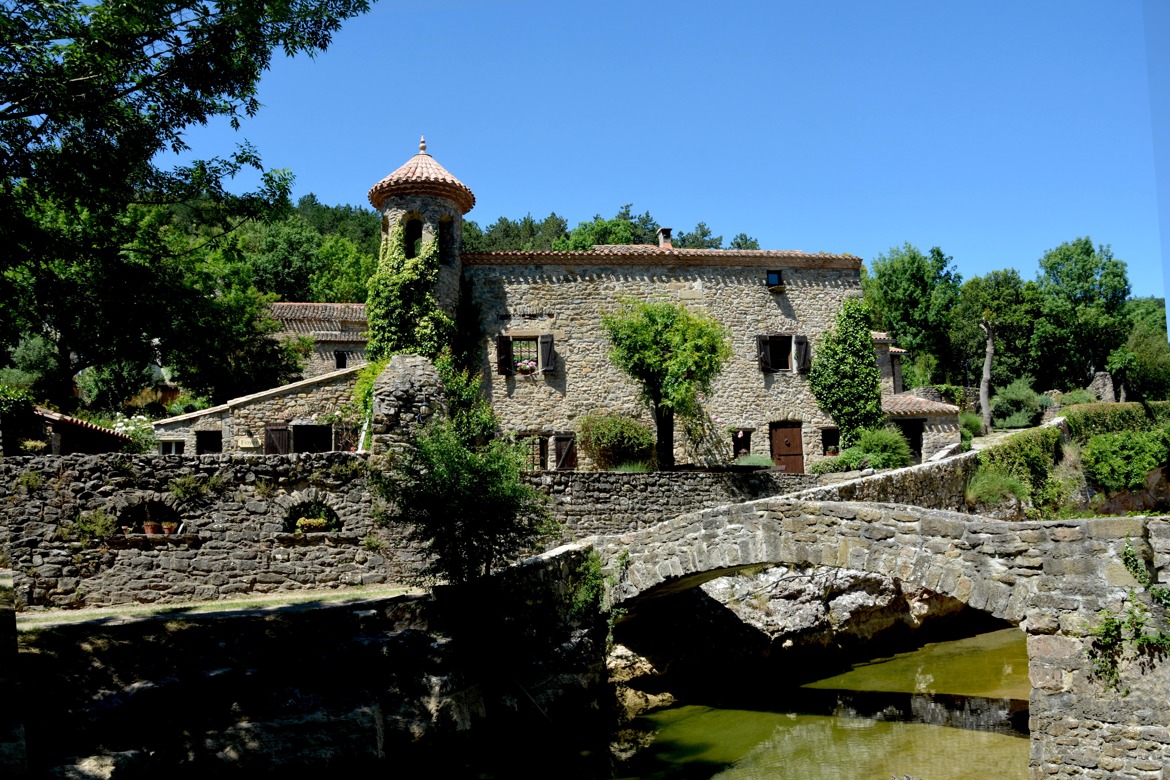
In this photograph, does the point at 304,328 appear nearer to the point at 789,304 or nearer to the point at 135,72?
the point at 789,304

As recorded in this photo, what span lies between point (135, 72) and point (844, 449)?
69.0ft

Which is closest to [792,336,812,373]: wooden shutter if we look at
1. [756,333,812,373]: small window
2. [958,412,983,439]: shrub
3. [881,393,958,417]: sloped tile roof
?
[756,333,812,373]: small window

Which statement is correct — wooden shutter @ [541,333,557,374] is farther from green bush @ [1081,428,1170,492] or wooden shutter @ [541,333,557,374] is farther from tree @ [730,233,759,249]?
tree @ [730,233,759,249]

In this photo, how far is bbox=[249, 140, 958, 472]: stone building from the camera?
22875 mm

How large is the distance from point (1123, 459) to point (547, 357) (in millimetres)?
18480

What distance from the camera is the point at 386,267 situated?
2177 centimetres

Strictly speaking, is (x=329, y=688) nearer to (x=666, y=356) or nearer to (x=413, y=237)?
(x=666, y=356)

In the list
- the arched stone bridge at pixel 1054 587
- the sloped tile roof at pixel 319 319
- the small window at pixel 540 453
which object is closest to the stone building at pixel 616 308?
the small window at pixel 540 453

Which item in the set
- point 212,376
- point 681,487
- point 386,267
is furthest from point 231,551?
point 212,376

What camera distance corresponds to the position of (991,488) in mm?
19125

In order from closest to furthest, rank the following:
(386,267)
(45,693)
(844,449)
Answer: (45,693), (386,267), (844,449)

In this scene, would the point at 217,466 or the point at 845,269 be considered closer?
the point at 217,466

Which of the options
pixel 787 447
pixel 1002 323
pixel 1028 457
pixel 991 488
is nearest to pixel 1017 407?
pixel 1002 323

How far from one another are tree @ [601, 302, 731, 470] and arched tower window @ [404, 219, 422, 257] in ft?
18.9
